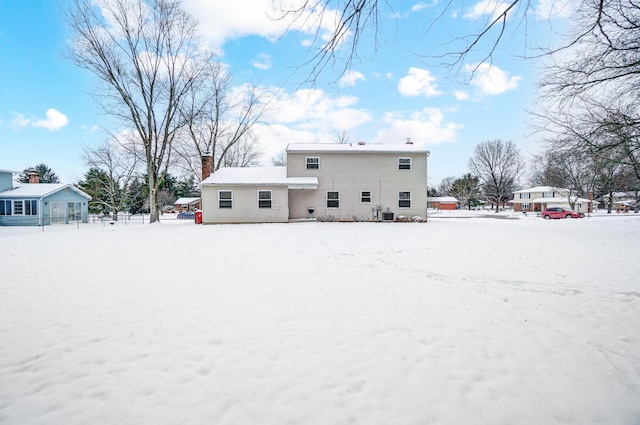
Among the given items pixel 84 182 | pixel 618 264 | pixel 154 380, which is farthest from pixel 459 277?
pixel 84 182

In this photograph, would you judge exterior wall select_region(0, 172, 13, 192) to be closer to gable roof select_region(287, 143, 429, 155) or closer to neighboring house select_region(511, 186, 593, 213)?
gable roof select_region(287, 143, 429, 155)

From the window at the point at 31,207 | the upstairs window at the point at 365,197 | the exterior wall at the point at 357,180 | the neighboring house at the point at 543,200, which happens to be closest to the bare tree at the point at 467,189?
the neighboring house at the point at 543,200

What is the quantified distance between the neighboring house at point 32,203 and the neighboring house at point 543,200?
59.8m

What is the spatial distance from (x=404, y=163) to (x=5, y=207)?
31.3m

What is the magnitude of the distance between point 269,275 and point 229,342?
2.87 m

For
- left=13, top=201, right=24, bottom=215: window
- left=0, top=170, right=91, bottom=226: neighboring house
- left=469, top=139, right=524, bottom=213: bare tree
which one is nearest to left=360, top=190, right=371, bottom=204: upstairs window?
left=0, top=170, right=91, bottom=226: neighboring house

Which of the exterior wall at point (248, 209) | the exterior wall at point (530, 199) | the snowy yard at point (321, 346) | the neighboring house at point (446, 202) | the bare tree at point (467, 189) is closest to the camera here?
the snowy yard at point (321, 346)

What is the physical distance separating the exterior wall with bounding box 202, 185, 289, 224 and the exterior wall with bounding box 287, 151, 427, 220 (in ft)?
5.04

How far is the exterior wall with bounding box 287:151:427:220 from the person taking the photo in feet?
69.8

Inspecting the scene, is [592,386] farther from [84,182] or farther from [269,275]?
[84,182]

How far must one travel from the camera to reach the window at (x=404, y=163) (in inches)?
843

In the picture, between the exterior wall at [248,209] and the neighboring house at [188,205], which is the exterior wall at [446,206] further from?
the exterior wall at [248,209]

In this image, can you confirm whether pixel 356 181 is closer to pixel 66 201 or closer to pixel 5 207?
pixel 66 201

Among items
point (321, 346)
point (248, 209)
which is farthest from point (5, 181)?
point (321, 346)
